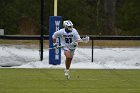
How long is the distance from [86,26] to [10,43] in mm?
18410

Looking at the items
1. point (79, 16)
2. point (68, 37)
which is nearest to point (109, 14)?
point (79, 16)

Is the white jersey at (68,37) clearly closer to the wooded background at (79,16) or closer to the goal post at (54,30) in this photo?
the goal post at (54,30)

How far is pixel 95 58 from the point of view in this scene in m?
29.7
